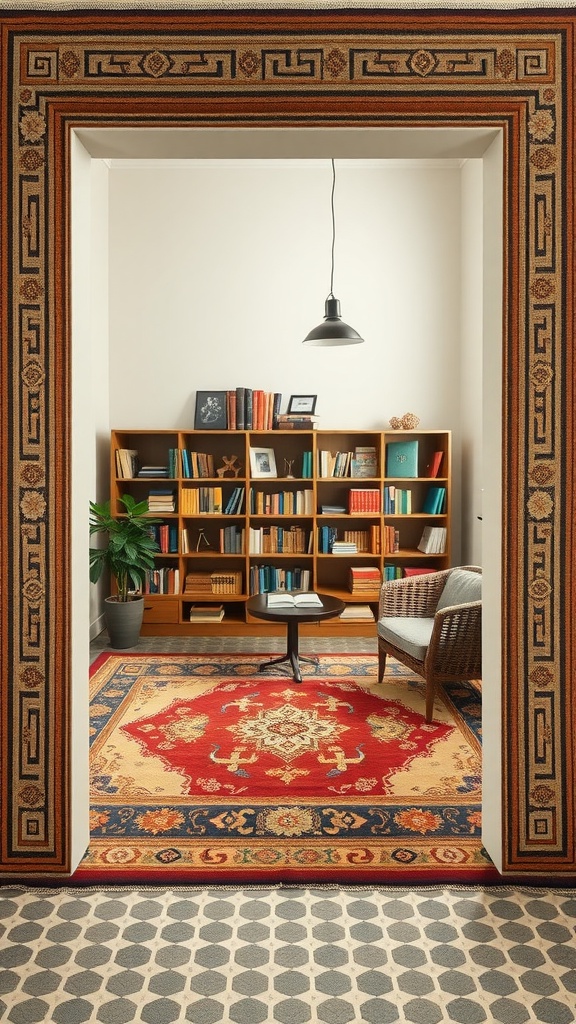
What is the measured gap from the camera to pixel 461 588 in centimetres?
478

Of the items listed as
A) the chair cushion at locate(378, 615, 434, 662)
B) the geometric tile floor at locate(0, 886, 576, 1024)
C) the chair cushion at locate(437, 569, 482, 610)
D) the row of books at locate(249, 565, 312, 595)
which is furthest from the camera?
the row of books at locate(249, 565, 312, 595)

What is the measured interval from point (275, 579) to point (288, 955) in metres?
4.31

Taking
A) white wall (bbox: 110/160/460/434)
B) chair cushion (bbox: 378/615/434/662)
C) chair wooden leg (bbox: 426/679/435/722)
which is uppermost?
white wall (bbox: 110/160/460/434)

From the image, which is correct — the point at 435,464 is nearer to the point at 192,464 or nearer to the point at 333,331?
the point at 333,331

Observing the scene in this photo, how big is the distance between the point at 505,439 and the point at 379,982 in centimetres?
176

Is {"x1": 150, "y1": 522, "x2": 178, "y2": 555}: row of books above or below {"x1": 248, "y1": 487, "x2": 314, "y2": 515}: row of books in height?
below

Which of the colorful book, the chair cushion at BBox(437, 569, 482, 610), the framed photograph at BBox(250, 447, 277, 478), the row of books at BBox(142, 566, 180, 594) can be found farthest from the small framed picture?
the chair cushion at BBox(437, 569, 482, 610)

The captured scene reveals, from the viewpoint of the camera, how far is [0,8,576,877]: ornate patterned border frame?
2689mm

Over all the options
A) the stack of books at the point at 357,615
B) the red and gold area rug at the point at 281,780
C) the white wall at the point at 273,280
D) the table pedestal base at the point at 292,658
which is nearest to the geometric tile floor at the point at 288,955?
the red and gold area rug at the point at 281,780

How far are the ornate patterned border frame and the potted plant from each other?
122 inches

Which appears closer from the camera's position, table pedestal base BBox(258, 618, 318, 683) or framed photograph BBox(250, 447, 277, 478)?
table pedestal base BBox(258, 618, 318, 683)

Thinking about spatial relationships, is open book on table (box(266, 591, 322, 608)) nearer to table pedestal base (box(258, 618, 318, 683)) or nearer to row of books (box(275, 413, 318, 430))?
table pedestal base (box(258, 618, 318, 683))

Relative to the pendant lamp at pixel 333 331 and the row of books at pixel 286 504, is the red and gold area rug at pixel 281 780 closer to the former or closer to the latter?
the row of books at pixel 286 504

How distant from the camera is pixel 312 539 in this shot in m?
6.52
